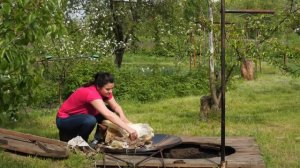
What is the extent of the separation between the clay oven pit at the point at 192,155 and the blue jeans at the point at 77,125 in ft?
1.87

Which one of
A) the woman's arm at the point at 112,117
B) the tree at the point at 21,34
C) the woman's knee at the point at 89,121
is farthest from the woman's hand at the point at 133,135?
the tree at the point at 21,34

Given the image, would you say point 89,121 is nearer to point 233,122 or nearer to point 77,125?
point 77,125

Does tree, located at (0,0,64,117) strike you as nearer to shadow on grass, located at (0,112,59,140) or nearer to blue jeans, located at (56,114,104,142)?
blue jeans, located at (56,114,104,142)

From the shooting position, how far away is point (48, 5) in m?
4.21

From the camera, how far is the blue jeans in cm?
711

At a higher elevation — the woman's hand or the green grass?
the woman's hand

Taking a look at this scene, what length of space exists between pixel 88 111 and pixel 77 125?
258 millimetres

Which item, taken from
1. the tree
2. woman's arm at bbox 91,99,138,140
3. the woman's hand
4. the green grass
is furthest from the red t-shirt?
the tree

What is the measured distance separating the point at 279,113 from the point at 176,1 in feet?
27.8

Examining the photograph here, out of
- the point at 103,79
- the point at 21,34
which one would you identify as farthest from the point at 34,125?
the point at 21,34

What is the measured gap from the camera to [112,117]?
270 inches

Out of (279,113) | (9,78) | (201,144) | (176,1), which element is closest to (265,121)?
(279,113)

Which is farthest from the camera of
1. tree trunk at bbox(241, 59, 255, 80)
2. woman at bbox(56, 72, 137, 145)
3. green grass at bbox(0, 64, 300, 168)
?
tree trunk at bbox(241, 59, 255, 80)

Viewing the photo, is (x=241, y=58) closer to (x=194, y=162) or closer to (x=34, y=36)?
(x=194, y=162)
